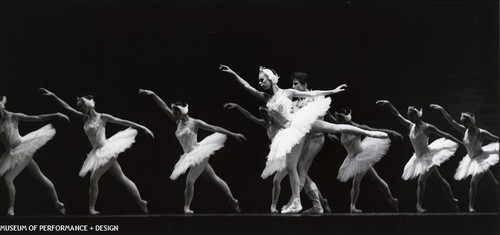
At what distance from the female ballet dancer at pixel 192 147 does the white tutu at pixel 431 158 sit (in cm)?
186

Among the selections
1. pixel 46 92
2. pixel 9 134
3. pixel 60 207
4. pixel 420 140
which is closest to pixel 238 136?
pixel 420 140

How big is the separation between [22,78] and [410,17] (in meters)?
4.48

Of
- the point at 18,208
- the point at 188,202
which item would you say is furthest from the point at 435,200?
the point at 18,208

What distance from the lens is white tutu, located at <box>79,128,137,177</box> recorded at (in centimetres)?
871

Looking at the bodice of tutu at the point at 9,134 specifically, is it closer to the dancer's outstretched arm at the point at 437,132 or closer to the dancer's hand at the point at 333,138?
the dancer's hand at the point at 333,138

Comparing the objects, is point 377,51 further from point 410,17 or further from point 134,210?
point 134,210

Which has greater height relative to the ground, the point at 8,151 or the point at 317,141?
the point at 317,141

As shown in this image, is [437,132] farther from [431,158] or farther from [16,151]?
[16,151]

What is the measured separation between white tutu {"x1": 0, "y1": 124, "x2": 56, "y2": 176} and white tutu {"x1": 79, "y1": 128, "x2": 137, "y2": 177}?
21.4 inches

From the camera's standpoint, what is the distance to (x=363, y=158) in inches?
348

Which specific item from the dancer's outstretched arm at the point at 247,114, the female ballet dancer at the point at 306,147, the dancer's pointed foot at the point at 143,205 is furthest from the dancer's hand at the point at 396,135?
the dancer's pointed foot at the point at 143,205

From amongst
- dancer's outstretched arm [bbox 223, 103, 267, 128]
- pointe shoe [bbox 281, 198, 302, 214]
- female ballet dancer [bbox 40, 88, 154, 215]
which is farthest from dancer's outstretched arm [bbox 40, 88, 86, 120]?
pointe shoe [bbox 281, 198, 302, 214]

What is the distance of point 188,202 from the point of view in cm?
883

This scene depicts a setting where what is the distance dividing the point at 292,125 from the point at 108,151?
1994 millimetres
